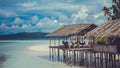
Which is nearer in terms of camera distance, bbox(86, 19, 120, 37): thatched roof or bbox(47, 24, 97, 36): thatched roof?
bbox(86, 19, 120, 37): thatched roof

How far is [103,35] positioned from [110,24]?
2801 mm

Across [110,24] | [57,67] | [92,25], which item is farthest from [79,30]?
[110,24]

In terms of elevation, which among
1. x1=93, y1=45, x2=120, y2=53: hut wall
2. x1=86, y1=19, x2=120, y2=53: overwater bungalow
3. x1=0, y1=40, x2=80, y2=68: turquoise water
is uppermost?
x1=86, y1=19, x2=120, y2=53: overwater bungalow

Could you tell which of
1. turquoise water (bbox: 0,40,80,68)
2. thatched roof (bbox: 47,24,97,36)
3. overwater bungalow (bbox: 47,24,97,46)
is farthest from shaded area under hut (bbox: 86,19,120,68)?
turquoise water (bbox: 0,40,80,68)

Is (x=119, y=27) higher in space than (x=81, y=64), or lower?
higher

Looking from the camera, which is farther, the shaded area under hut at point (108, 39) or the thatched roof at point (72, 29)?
the thatched roof at point (72, 29)

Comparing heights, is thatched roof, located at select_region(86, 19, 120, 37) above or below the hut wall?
above

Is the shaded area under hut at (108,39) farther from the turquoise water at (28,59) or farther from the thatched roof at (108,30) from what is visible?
the turquoise water at (28,59)

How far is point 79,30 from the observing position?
34.3 metres

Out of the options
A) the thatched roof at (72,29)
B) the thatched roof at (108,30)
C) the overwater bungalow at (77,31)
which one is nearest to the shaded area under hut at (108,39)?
the thatched roof at (108,30)

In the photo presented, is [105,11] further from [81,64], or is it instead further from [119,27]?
[119,27]

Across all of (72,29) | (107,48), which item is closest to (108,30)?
(107,48)

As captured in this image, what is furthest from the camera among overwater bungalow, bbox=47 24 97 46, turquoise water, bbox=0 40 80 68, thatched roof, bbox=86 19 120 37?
turquoise water, bbox=0 40 80 68

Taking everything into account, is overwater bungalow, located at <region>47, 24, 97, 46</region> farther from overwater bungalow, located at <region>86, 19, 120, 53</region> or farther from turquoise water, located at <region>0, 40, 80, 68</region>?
overwater bungalow, located at <region>86, 19, 120, 53</region>
